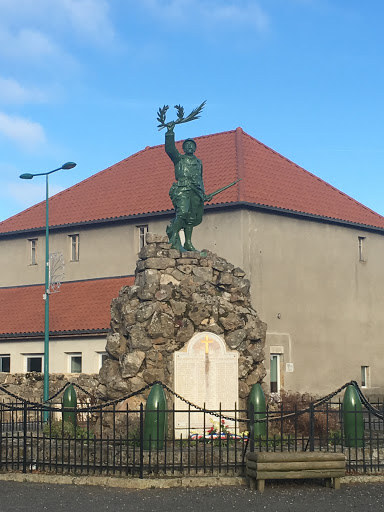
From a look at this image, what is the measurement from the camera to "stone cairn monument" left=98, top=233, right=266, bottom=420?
18281mm

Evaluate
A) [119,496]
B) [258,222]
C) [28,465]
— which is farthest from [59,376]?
[119,496]

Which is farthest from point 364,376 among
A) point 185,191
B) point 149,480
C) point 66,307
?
point 149,480

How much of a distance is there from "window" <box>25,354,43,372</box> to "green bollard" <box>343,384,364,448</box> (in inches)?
839

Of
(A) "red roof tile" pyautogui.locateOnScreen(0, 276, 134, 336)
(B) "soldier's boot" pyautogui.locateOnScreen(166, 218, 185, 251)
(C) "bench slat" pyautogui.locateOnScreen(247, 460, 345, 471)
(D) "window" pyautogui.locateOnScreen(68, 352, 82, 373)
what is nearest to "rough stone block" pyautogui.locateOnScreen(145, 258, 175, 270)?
(B) "soldier's boot" pyautogui.locateOnScreen(166, 218, 185, 251)

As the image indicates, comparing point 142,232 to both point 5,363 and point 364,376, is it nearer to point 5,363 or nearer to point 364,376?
point 5,363

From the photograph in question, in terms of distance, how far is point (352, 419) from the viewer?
16312mm

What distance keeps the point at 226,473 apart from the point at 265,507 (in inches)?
86.2

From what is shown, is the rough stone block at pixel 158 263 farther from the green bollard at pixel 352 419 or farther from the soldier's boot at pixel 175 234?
the green bollard at pixel 352 419

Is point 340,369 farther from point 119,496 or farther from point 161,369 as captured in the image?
point 119,496

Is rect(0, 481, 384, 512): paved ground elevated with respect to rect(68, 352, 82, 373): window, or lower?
lower

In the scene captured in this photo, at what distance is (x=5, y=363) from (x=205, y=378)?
21.1 m

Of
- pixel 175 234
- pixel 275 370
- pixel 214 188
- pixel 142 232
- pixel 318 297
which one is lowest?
pixel 275 370

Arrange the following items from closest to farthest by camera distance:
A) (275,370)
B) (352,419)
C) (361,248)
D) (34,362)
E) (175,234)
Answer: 1. (352,419)
2. (175,234)
3. (275,370)
4. (34,362)
5. (361,248)

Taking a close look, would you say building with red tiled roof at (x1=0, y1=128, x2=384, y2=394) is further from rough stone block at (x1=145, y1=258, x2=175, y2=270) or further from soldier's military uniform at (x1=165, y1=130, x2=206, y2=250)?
rough stone block at (x1=145, y1=258, x2=175, y2=270)
